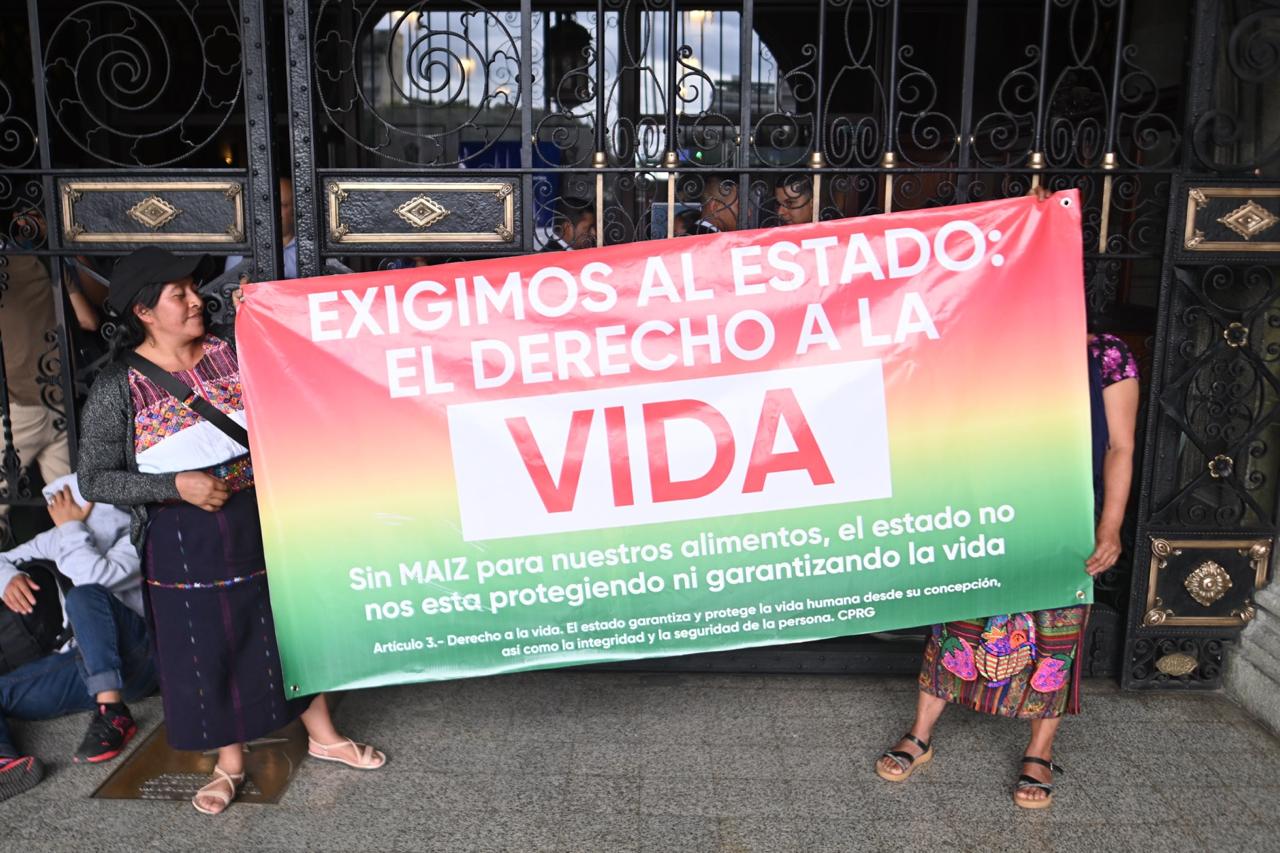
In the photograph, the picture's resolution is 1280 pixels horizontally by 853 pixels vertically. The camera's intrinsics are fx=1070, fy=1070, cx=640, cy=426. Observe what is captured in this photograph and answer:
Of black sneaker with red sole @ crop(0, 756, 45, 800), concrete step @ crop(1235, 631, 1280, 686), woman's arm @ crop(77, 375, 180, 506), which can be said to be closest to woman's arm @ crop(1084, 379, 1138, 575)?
concrete step @ crop(1235, 631, 1280, 686)

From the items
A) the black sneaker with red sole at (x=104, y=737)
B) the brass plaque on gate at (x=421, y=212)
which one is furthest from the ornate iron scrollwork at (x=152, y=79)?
the black sneaker with red sole at (x=104, y=737)

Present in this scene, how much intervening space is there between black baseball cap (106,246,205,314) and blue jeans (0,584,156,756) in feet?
3.92

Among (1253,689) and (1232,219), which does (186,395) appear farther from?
(1253,689)

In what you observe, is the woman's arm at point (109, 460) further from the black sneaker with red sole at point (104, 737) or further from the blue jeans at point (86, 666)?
the black sneaker with red sole at point (104, 737)

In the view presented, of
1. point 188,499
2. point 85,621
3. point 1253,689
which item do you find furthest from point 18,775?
point 1253,689

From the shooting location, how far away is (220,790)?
133 inches

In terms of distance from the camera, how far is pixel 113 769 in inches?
142

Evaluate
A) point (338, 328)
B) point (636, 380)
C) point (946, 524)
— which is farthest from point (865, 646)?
point (338, 328)

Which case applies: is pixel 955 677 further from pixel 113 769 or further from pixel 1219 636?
pixel 113 769

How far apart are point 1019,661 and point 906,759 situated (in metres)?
0.51

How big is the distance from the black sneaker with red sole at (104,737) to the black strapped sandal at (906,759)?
260 centimetres

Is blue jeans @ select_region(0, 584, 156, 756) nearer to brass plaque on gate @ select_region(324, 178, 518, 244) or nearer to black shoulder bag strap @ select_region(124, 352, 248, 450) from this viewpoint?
black shoulder bag strap @ select_region(124, 352, 248, 450)

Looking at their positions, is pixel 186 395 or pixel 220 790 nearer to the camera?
pixel 186 395

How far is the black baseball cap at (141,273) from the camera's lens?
10.4 ft
